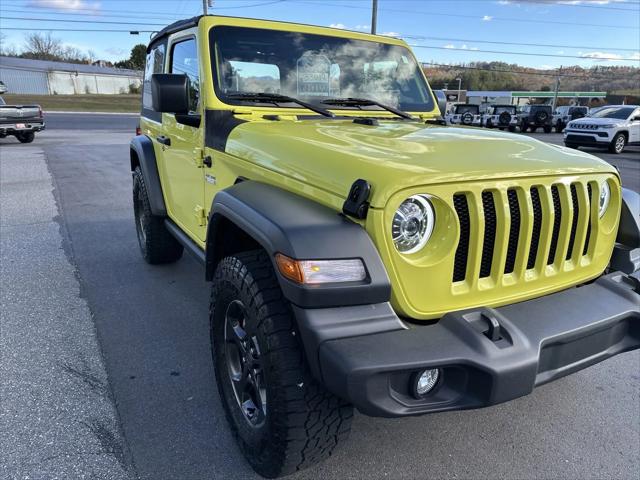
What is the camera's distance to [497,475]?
2.25m

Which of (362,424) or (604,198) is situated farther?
(362,424)

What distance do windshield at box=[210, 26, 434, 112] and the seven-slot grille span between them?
160 cm

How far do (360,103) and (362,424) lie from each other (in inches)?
80.5

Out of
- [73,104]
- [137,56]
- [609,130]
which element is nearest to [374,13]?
[609,130]

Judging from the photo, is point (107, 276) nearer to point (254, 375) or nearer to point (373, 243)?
point (254, 375)

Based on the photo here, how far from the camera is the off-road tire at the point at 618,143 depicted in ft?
55.2

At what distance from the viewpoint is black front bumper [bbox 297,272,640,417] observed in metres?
1.61

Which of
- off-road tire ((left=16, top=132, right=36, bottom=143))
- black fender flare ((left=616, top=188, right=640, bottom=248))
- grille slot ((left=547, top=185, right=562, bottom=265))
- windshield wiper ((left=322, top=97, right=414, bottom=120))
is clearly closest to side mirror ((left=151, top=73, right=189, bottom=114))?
windshield wiper ((left=322, top=97, right=414, bottom=120))

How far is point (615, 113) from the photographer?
57.6 feet

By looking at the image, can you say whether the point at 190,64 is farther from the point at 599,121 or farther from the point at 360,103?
the point at 599,121

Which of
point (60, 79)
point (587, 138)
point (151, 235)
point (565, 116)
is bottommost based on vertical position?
point (565, 116)

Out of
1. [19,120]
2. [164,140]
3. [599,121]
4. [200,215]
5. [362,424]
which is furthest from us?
[599,121]

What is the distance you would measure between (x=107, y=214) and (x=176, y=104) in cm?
442

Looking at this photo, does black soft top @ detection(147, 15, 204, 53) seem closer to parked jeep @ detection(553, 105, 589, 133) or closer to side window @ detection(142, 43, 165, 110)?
side window @ detection(142, 43, 165, 110)
